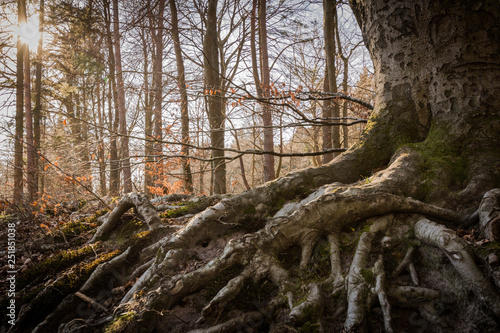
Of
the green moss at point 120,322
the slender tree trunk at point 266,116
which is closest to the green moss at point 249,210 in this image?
the green moss at point 120,322

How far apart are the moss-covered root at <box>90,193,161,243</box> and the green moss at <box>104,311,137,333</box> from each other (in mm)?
1469

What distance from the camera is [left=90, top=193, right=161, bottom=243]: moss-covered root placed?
3.40m

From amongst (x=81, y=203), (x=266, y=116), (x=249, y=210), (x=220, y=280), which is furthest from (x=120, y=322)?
(x=266, y=116)

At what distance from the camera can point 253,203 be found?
122 inches

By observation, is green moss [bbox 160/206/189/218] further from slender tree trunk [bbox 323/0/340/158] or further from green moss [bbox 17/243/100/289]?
slender tree trunk [bbox 323/0/340/158]

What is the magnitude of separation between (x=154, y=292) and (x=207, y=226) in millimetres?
959

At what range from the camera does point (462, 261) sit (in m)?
1.76

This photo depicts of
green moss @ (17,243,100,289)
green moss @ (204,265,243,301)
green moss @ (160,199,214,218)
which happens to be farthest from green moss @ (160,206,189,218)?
green moss @ (204,265,243,301)

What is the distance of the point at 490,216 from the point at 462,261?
528mm

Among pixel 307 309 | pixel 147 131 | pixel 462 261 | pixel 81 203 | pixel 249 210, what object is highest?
pixel 147 131

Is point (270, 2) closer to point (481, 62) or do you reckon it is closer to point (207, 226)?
point (481, 62)

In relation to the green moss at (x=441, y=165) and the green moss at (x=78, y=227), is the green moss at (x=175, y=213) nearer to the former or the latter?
the green moss at (x=78, y=227)

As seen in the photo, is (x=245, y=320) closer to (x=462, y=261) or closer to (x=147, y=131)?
(x=462, y=261)

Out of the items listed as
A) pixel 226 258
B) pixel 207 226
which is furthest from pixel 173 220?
pixel 226 258
